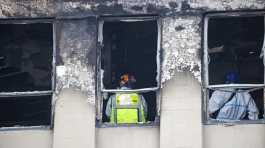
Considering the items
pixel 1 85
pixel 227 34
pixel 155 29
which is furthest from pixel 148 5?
pixel 1 85

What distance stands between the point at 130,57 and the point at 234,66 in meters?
1.62

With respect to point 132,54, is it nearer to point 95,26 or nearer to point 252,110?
point 95,26

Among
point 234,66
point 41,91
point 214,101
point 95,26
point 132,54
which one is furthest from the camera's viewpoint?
point 132,54

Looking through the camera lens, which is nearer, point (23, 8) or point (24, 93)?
point (23, 8)

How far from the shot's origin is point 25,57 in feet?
27.0

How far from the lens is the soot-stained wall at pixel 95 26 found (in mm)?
7703

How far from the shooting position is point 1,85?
816 centimetres

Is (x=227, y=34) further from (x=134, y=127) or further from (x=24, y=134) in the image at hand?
(x=24, y=134)

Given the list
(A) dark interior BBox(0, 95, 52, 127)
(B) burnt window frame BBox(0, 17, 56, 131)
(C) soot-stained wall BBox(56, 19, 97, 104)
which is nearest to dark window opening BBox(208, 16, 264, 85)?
(C) soot-stained wall BBox(56, 19, 97, 104)

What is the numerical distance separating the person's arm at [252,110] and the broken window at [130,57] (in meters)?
1.40

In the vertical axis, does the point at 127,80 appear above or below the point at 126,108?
above

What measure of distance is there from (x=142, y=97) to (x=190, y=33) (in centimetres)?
122

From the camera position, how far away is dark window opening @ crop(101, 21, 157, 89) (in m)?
8.10

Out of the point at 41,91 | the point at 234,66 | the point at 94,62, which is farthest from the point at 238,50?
the point at 41,91
